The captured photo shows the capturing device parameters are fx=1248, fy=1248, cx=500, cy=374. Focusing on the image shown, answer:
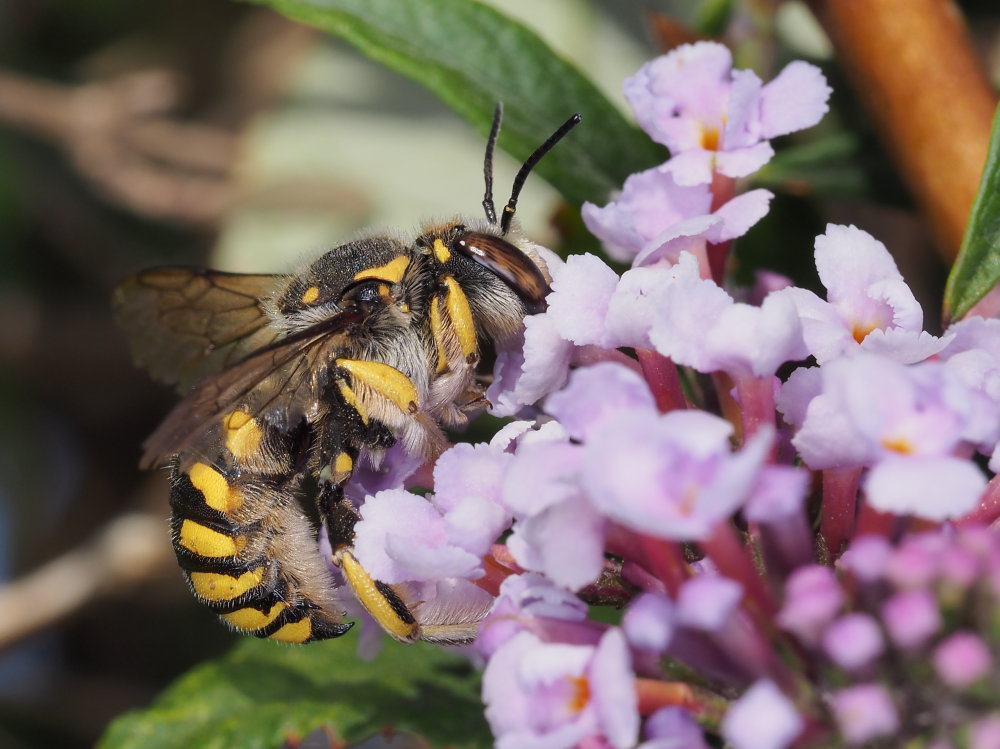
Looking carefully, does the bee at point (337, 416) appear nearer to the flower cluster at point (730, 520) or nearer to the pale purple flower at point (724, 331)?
the flower cluster at point (730, 520)

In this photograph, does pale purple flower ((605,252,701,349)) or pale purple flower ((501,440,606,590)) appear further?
pale purple flower ((605,252,701,349))

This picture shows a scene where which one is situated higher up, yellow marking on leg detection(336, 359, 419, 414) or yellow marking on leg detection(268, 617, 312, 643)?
yellow marking on leg detection(336, 359, 419, 414)

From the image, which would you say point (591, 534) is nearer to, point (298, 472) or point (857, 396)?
point (857, 396)

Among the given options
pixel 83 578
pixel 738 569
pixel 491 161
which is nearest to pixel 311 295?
pixel 491 161

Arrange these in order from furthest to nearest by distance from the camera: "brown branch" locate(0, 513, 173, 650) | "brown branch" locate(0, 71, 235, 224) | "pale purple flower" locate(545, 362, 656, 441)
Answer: "brown branch" locate(0, 71, 235, 224)
"brown branch" locate(0, 513, 173, 650)
"pale purple flower" locate(545, 362, 656, 441)

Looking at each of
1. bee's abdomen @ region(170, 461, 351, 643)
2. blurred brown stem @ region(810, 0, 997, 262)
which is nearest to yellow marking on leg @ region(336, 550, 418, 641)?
bee's abdomen @ region(170, 461, 351, 643)

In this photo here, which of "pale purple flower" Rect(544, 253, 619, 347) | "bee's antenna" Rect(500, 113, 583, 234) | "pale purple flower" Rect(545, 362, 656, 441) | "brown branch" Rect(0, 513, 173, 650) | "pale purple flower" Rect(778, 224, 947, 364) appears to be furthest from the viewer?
"brown branch" Rect(0, 513, 173, 650)

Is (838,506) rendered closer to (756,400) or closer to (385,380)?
(756,400)

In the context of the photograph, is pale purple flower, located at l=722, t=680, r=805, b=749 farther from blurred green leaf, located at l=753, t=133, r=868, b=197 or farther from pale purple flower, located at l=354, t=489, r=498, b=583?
blurred green leaf, located at l=753, t=133, r=868, b=197
